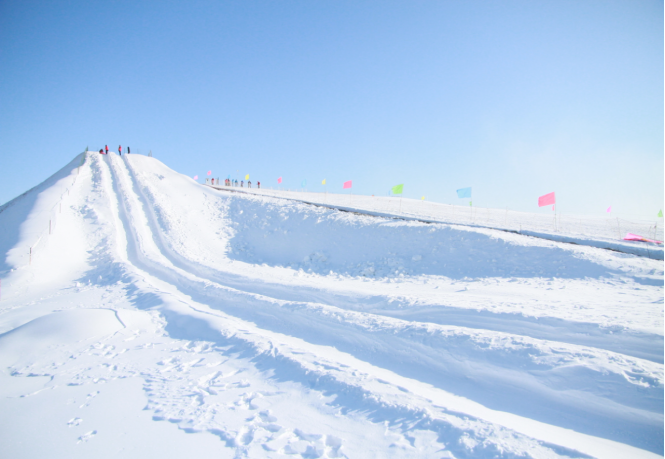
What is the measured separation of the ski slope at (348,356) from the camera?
420cm

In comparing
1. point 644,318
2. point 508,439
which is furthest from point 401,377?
point 644,318

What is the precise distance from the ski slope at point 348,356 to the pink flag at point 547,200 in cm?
548

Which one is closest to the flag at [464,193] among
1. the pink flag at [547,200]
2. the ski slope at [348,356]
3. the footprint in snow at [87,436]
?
the pink flag at [547,200]

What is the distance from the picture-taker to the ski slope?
13.8 ft

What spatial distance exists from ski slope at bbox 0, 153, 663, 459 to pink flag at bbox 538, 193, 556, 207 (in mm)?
5480

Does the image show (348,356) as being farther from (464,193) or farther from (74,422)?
(464,193)

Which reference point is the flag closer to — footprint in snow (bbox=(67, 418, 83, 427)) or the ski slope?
the ski slope

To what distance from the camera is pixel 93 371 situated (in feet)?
19.9

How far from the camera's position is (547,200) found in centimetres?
1703

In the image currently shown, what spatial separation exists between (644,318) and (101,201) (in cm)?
2727

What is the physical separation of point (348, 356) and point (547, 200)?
16.0m

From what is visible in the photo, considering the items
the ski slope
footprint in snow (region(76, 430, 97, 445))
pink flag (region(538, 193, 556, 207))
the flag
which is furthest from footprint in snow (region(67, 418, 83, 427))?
the flag

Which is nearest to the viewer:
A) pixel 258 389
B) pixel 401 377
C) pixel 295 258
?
pixel 258 389

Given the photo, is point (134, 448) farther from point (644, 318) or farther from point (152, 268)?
point (152, 268)
